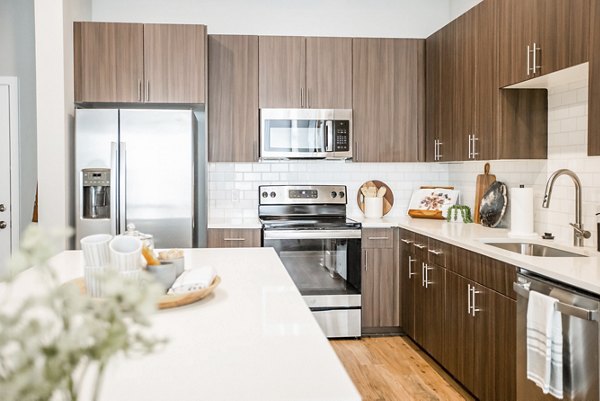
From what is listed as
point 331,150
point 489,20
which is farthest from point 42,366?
point 331,150

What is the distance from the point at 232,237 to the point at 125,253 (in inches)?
104

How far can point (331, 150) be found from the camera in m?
4.51

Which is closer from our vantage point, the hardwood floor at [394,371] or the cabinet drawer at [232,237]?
the hardwood floor at [394,371]

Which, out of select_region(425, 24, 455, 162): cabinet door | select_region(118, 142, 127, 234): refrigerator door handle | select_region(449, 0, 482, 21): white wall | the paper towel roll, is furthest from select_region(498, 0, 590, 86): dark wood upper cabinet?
select_region(118, 142, 127, 234): refrigerator door handle

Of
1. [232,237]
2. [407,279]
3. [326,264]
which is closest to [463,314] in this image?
[407,279]

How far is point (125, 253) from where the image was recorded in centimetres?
157

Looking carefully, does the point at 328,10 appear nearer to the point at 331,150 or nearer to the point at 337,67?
the point at 337,67

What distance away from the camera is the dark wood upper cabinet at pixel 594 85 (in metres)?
2.36

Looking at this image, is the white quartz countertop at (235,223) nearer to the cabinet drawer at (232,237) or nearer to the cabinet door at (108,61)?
the cabinet drawer at (232,237)

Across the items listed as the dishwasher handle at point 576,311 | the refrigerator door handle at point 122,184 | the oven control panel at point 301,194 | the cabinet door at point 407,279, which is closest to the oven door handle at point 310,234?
the cabinet door at point 407,279

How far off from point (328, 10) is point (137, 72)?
1.78 m

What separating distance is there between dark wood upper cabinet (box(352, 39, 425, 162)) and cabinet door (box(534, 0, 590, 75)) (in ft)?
5.73

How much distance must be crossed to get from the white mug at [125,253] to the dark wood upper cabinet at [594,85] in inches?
75.5

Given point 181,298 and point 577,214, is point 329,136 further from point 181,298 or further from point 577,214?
point 181,298
